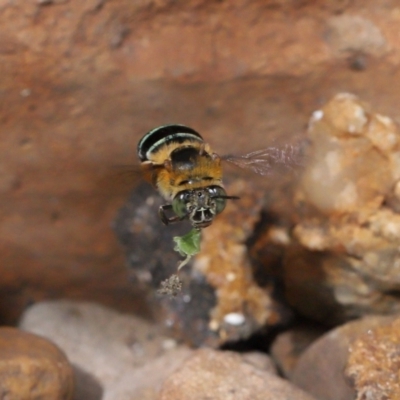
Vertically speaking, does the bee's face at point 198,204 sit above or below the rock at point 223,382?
above

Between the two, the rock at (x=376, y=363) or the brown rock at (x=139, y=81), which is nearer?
the rock at (x=376, y=363)

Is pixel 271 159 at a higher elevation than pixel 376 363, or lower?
higher

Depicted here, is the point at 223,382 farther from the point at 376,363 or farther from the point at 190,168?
the point at 190,168

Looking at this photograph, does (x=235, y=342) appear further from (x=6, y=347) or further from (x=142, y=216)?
(x=6, y=347)

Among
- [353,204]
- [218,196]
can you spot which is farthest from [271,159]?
[353,204]

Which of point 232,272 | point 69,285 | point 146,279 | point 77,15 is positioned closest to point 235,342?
point 232,272

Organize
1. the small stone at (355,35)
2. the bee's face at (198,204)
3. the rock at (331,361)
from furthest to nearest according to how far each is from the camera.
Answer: the small stone at (355,35) → the rock at (331,361) → the bee's face at (198,204)

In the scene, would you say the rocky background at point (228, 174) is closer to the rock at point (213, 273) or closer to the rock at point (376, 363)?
the rock at point (213, 273)

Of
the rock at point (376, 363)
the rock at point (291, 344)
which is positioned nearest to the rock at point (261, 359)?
the rock at point (291, 344)
